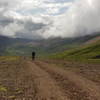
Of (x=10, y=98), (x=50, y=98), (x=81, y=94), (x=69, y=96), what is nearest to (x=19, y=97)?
(x=10, y=98)

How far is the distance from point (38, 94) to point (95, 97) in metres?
5.11

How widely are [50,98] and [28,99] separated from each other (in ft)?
6.01

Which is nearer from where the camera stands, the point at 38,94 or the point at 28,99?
the point at 28,99

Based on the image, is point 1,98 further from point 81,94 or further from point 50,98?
point 81,94

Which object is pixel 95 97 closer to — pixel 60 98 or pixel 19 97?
pixel 60 98

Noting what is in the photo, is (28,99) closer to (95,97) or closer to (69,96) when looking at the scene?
(69,96)

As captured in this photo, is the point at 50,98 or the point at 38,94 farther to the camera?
the point at 38,94

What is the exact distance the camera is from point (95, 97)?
56.5ft

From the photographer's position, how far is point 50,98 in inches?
674

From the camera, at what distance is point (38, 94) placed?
1902 cm

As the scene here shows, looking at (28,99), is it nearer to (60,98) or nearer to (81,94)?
(60,98)

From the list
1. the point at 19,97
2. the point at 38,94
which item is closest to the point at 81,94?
the point at 38,94

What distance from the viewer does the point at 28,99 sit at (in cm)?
1731

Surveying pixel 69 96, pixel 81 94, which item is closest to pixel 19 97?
pixel 69 96
